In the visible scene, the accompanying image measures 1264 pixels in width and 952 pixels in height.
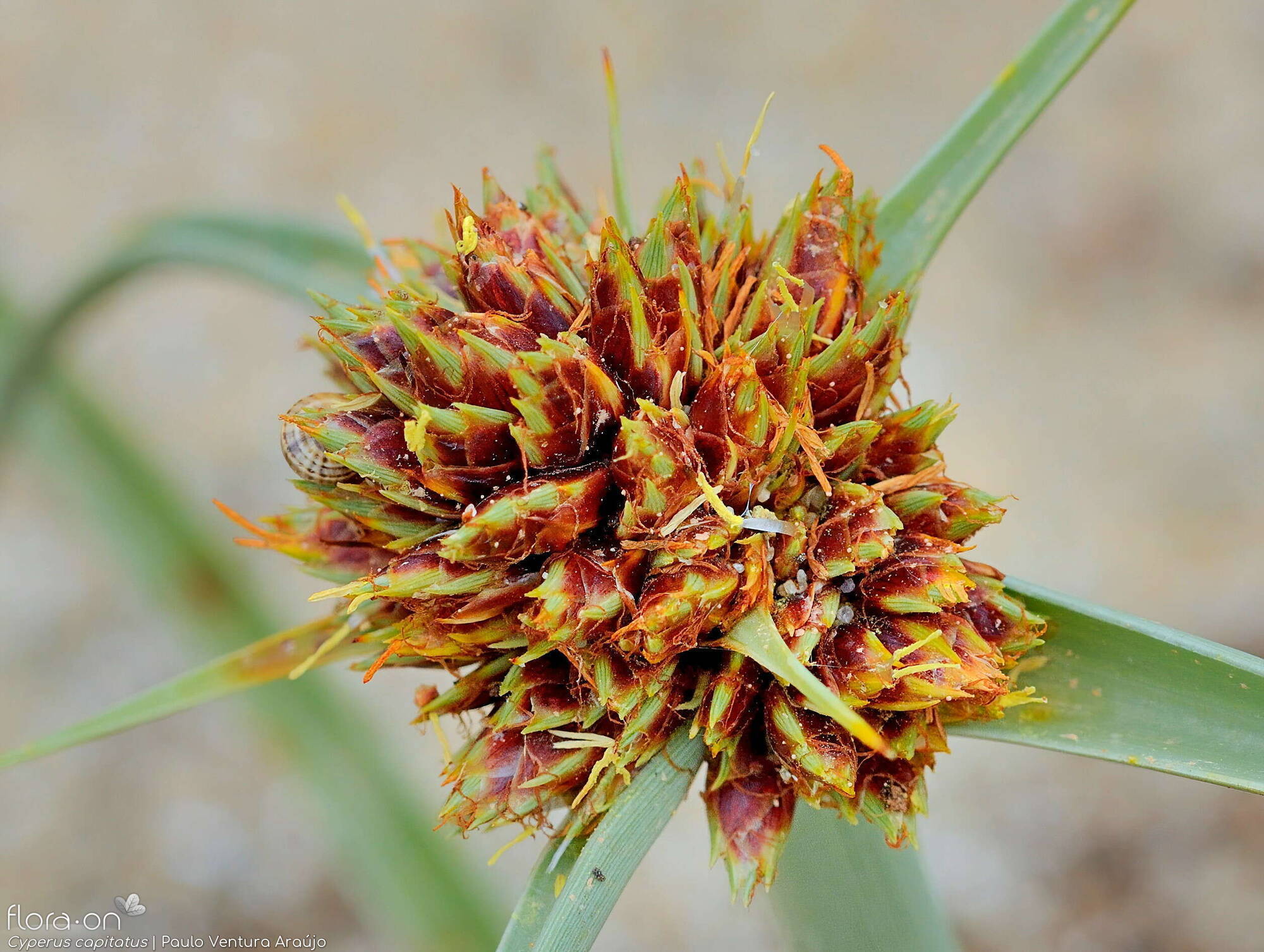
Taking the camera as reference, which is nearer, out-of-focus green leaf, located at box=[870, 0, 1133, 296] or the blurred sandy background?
out-of-focus green leaf, located at box=[870, 0, 1133, 296]

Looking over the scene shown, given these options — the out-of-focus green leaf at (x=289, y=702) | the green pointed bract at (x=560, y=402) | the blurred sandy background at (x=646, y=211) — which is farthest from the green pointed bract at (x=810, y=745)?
the blurred sandy background at (x=646, y=211)

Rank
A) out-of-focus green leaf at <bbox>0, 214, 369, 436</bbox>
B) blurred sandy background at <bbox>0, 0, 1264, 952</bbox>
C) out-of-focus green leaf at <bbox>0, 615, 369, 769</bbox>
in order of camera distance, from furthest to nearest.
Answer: blurred sandy background at <bbox>0, 0, 1264, 952</bbox> → out-of-focus green leaf at <bbox>0, 214, 369, 436</bbox> → out-of-focus green leaf at <bbox>0, 615, 369, 769</bbox>

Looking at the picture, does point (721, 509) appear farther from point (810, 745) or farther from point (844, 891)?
point (844, 891)

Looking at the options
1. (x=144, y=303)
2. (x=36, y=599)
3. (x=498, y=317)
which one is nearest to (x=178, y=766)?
(x=36, y=599)

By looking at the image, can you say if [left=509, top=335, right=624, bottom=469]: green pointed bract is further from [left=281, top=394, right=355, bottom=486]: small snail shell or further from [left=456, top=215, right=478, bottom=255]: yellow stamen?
[left=281, top=394, right=355, bottom=486]: small snail shell

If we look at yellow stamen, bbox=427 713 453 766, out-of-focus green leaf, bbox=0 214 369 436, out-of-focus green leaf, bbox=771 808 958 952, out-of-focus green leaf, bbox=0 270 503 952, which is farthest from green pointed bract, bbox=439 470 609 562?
out-of-focus green leaf, bbox=0 270 503 952

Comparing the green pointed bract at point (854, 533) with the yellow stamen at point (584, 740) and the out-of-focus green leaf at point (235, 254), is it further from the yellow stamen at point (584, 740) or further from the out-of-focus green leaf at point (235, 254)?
the out-of-focus green leaf at point (235, 254)
